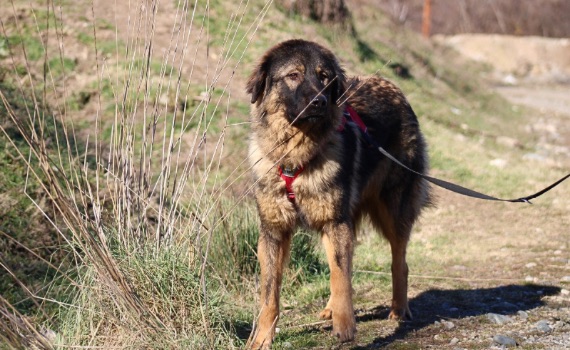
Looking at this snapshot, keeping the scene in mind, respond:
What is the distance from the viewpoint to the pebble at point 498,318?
5.49m

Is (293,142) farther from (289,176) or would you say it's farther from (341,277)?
(341,277)

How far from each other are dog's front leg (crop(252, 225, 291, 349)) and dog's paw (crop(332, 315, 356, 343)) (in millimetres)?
374

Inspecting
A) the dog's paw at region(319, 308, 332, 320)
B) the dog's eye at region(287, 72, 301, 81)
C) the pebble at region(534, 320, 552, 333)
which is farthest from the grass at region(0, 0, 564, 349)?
the pebble at region(534, 320, 552, 333)

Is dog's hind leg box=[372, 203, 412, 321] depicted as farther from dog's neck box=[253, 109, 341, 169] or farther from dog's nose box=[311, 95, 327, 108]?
dog's nose box=[311, 95, 327, 108]

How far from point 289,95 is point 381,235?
1.67 m

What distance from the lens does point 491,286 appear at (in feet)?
22.1

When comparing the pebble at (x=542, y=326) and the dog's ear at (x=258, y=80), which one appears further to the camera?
the pebble at (x=542, y=326)

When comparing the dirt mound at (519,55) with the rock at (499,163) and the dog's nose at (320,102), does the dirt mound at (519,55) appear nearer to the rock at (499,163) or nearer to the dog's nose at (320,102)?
the rock at (499,163)

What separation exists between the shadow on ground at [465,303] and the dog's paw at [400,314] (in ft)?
0.21

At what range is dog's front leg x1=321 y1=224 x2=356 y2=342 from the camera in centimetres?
476

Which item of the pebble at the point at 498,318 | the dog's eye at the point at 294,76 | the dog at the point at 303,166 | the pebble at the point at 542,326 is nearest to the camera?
the dog at the point at 303,166

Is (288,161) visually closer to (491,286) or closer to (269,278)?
(269,278)

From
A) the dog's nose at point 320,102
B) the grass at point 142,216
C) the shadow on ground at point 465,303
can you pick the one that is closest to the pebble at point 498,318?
the shadow on ground at point 465,303

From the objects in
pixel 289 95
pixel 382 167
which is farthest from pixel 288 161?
pixel 382 167
